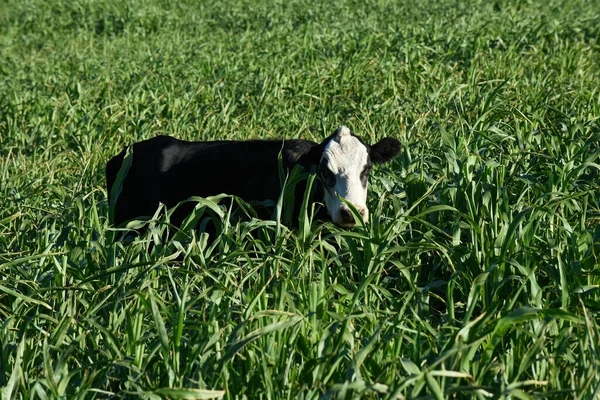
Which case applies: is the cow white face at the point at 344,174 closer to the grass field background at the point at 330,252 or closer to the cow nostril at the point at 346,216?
the cow nostril at the point at 346,216

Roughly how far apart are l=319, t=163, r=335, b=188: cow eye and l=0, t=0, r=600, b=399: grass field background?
31 centimetres

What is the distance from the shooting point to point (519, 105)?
665 cm

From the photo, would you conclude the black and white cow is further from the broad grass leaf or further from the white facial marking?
the broad grass leaf

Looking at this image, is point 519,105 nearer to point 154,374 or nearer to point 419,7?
point 154,374

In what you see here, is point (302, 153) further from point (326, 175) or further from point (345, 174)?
point (345, 174)

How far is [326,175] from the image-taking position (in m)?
4.97

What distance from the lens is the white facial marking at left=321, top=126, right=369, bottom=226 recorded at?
4.68 m

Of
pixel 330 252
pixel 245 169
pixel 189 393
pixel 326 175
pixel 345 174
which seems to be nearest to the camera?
pixel 189 393

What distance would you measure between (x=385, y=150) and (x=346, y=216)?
0.73m

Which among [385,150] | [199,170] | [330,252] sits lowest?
[199,170]

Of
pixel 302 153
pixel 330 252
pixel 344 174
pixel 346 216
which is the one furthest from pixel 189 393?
pixel 302 153

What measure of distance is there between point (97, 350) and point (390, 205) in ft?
6.63

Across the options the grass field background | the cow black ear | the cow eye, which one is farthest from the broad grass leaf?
the cow black ear

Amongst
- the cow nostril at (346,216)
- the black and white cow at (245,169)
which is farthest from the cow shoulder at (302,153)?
the cow nostril at (346,216)
